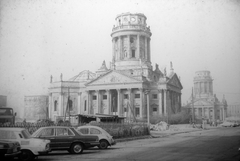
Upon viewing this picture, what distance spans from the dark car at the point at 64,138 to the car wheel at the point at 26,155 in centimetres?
249

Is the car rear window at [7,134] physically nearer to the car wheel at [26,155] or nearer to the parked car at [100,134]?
the car wheel at [26,155]

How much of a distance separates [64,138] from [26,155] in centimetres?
307

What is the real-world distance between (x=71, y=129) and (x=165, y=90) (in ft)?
160

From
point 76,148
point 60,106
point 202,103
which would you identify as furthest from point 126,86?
point 202,103

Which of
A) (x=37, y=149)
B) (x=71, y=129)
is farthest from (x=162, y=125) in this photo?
(x=37, y=149)

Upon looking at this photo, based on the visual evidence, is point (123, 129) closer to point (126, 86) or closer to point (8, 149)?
point (8, 149)

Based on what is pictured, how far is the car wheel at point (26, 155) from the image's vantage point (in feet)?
48.5

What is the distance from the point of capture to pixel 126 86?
6400 cm

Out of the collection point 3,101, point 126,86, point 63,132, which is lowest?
point 63,132

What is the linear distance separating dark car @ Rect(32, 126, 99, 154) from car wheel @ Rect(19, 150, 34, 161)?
249cm

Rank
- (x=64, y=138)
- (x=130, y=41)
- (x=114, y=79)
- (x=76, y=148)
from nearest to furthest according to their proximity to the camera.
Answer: (x=64, y=138) → (x=76, y=148) → (x=114, y=79) → (x=130, y=41)

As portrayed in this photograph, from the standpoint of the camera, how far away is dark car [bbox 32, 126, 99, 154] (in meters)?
17.4

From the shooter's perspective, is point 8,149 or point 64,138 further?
point 64,138

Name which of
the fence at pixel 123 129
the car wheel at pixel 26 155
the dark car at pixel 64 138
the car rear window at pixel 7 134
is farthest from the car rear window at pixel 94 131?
the car rear window at pixel 7 134
